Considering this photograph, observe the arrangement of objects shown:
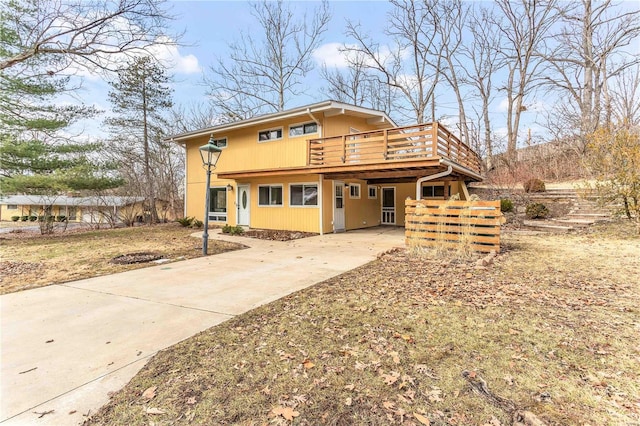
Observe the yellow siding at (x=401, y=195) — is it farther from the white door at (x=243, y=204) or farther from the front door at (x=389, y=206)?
the white door at (x=243, y=204)

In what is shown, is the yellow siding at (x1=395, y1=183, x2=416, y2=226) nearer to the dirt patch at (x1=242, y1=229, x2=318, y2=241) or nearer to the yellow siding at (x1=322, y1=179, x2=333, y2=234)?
the yellow siding at (x1=322, y1=179, x2=333, y2=234)

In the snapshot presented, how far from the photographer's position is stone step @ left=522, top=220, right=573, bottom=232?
10326mm

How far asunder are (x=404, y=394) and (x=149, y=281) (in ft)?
15.8

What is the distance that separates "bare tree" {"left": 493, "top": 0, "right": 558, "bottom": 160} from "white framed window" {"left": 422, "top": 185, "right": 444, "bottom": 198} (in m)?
8.20

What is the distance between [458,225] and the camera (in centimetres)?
720

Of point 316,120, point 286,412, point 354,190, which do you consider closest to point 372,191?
point 354,190

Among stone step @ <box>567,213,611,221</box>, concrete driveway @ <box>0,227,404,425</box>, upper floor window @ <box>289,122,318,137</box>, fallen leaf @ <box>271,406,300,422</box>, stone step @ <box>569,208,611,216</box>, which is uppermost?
upper floor window @ <box>289,122,318,137</box>

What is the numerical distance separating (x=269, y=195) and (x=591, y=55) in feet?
68.2

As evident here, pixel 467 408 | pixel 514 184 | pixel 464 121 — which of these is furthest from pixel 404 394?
pixel 464 121

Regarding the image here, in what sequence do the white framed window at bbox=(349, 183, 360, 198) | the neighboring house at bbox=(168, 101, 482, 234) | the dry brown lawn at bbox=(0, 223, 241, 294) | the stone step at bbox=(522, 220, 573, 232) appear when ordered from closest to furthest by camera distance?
the dry brown lawn at bbox=(0, 223, 241, 294) < the neighboring house at bbox=(168, 101, 482, 234) < the stone step at bbox=(522, 220, 573, 232) < the white framed window at bbox=(349, 183, 360, 198)

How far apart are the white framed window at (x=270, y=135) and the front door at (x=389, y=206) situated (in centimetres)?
652

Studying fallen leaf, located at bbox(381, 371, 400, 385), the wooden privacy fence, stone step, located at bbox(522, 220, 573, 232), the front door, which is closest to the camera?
fallen leaf, located at bbox(381, 371, 400, 385)

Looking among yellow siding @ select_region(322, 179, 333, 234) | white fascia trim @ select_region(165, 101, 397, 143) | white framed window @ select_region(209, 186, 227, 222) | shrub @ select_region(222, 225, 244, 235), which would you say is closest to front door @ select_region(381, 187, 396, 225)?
white fascia trim @ select_region(165, 101, 397, 143)

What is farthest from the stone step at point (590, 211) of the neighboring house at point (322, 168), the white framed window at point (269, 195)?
the white framed window at point (269, 195)
